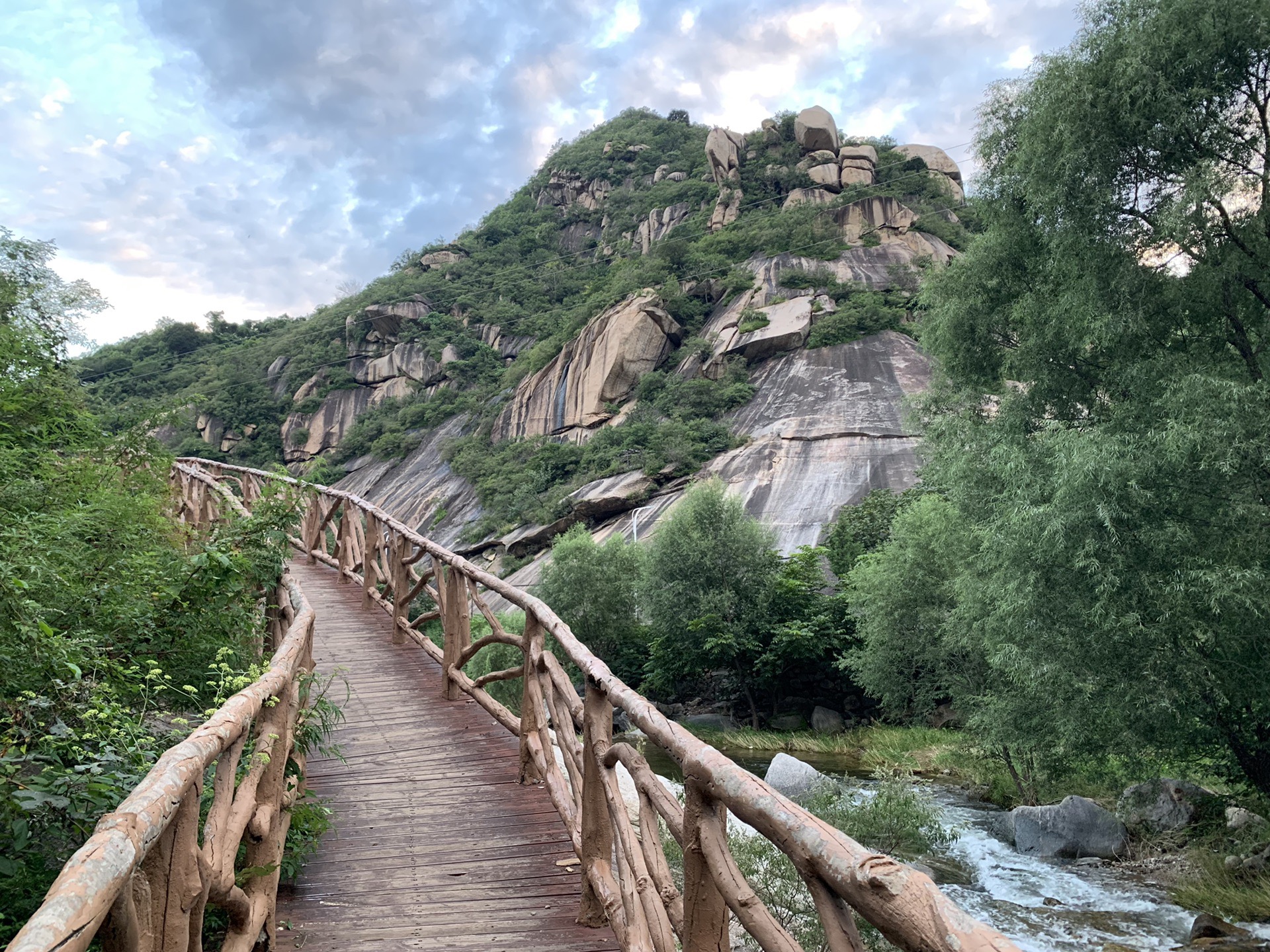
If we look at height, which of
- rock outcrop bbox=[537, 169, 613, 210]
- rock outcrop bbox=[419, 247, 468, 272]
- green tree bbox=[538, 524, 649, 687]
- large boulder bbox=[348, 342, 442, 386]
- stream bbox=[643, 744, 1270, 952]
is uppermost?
rock outcrop bbox=[537, 169, 613, 210]

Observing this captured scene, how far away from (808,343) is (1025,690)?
87.2ft

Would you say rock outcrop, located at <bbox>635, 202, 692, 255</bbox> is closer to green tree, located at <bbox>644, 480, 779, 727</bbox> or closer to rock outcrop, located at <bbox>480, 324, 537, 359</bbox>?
rock outcrop, located at <bbox>480, 324, 537, 359</bbox>

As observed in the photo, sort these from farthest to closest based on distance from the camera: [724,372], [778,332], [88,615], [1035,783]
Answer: [724,372] → [778,332] → [1035,783] → [88,615]

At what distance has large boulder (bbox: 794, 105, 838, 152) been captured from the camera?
172 ft

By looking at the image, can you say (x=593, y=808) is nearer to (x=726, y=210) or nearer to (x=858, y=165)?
(x=726, y=210)

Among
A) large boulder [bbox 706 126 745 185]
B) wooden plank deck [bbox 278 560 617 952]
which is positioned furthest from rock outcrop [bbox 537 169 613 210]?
wooden plank deck [bbox 278 560 617 952]

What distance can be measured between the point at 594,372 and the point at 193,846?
39.6 meters

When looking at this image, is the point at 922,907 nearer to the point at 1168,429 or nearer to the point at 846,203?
the point at 1168,429

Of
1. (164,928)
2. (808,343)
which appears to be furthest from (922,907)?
(808,343)

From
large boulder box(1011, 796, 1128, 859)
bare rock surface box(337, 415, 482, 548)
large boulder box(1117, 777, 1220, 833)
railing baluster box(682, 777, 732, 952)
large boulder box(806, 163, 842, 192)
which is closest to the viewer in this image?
railing baluster box(682, 777, 732, 952)

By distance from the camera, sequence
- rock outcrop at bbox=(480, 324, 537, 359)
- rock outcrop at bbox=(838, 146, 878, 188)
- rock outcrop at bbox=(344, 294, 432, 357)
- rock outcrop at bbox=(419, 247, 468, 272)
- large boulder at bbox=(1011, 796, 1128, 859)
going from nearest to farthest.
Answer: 1. large boulder at bbox=(1011, 796, 1128, 859)
2. rock outcrop at bbox=(838, 146, 878, 188)
3. rock outcrop at bbox=(480, 324, 537, 359)
4. rock outcrop at bbox=(344, 294, 432, 357)
5. rock outcrop at bbox=(419, 247, 468, 272)

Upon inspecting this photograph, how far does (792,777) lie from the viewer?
1343 centimetres

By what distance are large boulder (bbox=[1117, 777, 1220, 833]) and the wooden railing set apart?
40.3 ft

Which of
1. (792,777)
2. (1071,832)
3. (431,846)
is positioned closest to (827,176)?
(792,777)
